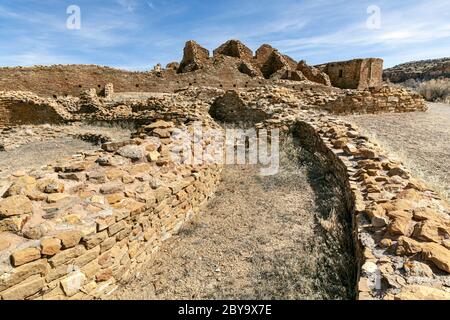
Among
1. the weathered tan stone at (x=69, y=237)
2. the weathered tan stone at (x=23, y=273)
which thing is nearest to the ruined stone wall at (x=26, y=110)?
the weathered tan stone at (x=69, y=237)

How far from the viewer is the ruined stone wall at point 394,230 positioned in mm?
2029

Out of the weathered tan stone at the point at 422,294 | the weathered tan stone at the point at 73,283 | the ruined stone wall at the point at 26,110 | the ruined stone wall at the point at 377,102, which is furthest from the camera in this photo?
the ruined stone wall at the point at 26,110

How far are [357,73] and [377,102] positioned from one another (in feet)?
36.1

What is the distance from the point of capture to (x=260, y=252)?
3.40 metres

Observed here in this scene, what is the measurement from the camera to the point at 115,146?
13.9 feet

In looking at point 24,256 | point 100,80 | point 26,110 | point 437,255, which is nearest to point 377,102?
point 437,255

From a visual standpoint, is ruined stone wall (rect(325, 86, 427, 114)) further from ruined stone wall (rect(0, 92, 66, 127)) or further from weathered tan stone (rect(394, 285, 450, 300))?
ruined stone wall (rect(0, 92, 66, 127))

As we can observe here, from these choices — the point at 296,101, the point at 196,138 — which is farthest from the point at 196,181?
the point at 296,101

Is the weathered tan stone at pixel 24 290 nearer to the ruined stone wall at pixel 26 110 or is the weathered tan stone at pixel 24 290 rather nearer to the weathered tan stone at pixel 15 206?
the weathered tan stone at pixel 15 206

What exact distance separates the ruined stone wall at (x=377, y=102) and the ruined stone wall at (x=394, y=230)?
5.46 m

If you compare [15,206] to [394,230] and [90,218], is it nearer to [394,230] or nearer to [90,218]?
[90,218]

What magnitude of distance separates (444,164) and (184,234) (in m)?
4.52

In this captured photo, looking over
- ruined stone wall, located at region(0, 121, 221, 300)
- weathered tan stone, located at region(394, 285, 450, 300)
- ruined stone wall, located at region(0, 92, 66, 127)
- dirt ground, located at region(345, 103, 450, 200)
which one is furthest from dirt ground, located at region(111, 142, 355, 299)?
ruined stone wall, located at region(0, 92, 66, 127)
